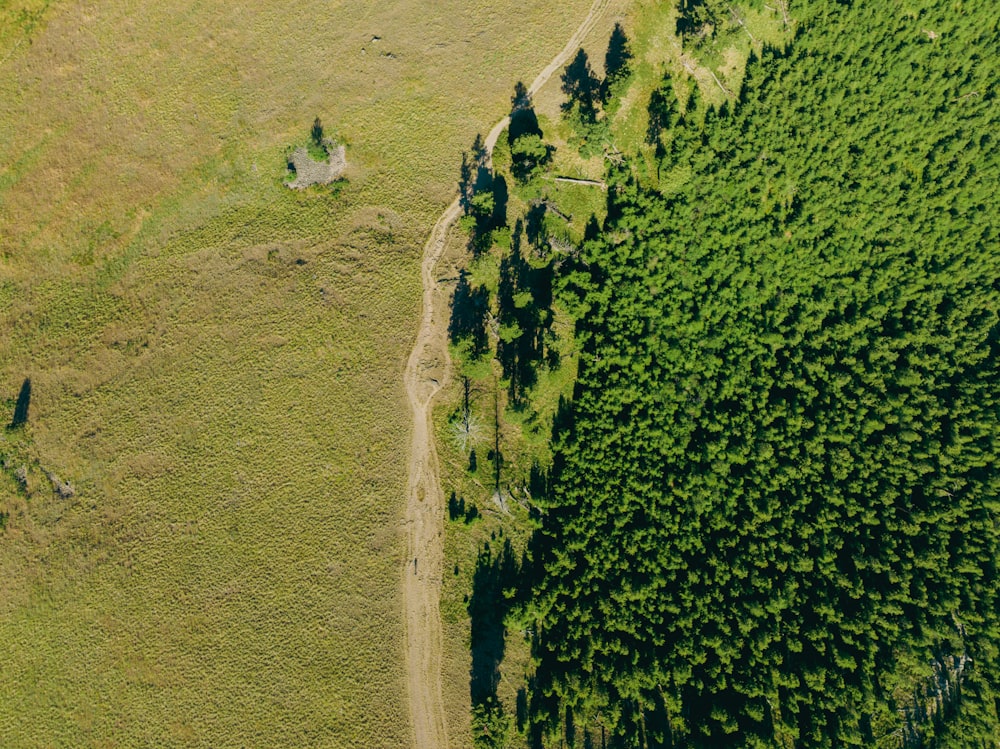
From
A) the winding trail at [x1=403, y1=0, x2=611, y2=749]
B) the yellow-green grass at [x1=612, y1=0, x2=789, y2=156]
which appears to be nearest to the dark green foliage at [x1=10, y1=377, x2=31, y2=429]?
the winding trail at [x1=403, y1=0, x2=611, y2=749]

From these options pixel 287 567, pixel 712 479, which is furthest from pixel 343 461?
pixel 712 479

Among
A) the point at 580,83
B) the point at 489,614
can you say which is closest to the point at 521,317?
the point at 580,83

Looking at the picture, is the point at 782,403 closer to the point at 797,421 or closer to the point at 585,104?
the point at 797,421

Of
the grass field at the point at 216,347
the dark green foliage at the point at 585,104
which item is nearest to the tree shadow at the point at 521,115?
the grass field at the point at 216,347

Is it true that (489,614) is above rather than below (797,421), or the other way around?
below

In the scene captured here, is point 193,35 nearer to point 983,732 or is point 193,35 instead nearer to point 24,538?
point 24,538

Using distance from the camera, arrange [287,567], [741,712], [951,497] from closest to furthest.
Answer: [741,712], [287,567], [951,497]

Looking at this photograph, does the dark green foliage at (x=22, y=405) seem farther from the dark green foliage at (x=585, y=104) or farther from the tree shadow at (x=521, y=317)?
the dark green foliage at (x=585, y=104)
